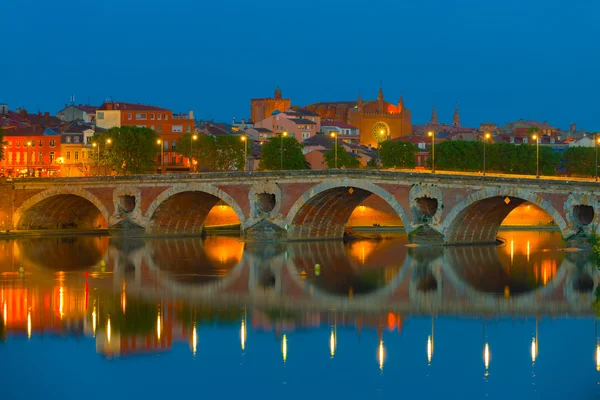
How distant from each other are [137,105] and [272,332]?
95.5m

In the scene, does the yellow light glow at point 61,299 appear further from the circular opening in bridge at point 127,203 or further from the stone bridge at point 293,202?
the circular opening in bridge at point 127,203

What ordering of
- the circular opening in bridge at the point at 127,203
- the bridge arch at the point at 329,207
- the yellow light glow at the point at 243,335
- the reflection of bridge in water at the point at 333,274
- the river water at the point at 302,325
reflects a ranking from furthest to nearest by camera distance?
the circular opening in bridge at the point at 127,203, the bridge arch at the point at 329,207, the reflection of bridge in water at the point at 333,274, the yellow light glow at the point at 243,335, the river water at the point at 302,325

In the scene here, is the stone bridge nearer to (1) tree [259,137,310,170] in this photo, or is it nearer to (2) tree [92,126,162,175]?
(2) tree [92,126,162,175]

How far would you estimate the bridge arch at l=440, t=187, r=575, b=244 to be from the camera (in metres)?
72.2

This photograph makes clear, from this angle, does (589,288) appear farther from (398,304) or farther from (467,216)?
(467,216)

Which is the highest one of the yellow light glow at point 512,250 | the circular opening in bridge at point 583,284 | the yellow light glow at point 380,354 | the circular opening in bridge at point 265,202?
the circular opening in bridge at point 265,202

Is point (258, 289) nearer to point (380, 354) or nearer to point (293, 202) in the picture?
point (380, 354)

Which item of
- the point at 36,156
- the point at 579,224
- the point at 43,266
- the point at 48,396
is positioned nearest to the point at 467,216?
the point at 579,224

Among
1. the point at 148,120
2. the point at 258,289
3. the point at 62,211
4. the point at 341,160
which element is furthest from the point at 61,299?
the point at 148,120

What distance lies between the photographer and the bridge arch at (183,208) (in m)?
87.9

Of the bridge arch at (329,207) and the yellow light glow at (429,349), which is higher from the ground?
the bridge arch at (329,207)

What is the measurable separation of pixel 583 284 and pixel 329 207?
2871cm

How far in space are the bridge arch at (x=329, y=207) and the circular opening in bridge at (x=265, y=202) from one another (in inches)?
86.5

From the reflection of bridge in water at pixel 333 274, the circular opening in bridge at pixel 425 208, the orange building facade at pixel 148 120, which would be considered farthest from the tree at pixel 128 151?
the circular opening in bridge at pixel 425 208
